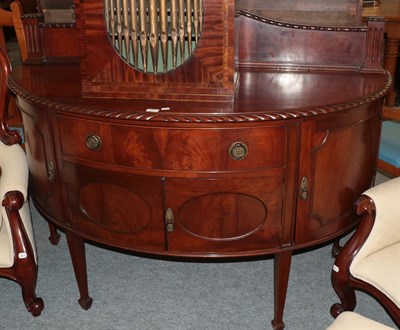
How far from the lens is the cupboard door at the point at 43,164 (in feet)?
6.67

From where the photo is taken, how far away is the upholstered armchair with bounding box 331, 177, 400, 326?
189cm

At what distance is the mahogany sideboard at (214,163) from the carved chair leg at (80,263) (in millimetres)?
117

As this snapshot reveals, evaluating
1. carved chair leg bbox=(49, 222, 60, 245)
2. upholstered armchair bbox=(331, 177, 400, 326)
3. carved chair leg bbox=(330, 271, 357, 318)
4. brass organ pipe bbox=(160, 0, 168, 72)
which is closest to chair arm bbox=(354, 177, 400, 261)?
Result: upholstered armchair bbox=(331, 177, 400, 326)

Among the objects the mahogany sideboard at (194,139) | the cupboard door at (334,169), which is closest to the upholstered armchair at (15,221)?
the mahogany sideboard at (194,139)

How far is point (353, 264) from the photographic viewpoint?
1968 millimetres

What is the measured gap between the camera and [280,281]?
214cm

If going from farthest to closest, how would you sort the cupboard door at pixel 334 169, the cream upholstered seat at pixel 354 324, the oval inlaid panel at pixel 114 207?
the oval inlaid panel at pixel 114 207, the cupboard door at pixel 334 169, the cream upholstered seat at pixel 354 324

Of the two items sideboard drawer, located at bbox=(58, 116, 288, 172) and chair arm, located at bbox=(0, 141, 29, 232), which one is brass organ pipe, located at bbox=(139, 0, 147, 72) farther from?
chair arm, located at bbox=(0, 141, 29, 232)

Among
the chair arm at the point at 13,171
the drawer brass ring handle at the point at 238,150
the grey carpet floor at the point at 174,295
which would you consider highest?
the drawer brass ring handle at the point at 238,150

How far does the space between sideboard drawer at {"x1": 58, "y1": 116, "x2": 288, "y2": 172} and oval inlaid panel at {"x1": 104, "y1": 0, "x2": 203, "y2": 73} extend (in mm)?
267

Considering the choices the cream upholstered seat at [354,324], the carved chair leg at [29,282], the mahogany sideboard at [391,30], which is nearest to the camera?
the cream upholstered seat at [354,324]

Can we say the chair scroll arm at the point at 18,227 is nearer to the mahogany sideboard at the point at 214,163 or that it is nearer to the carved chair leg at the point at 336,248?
the mahogany sideboard at the point at 214,163

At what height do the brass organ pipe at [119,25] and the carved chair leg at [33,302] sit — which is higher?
the brass organ pipe at [119,25]

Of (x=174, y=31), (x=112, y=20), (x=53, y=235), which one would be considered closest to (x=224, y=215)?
(x=174, y=31)
